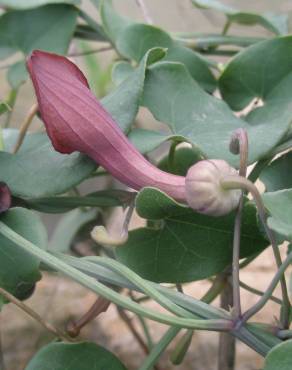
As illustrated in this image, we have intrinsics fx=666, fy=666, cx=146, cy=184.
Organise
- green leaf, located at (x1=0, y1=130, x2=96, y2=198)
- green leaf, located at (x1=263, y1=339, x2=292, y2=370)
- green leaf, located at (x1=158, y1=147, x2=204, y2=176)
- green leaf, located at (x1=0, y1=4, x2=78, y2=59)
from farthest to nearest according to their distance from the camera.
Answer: green leaf, located at (x1=0, y1=4, x2=78, y2=59)
green leaf, located at (x1=158, y1=147, x2=204, y2=176)
green leaf, located at (x1=0, y1=130, x2=96, y2=198)
green leaf, located at (x1=263, y1=339, x2=292, y2=370)

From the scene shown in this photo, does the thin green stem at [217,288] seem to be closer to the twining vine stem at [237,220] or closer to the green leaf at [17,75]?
the twining vine stem at [237,220]

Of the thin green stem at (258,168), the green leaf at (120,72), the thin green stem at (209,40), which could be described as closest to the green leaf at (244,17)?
the thin green stem at (209,40)

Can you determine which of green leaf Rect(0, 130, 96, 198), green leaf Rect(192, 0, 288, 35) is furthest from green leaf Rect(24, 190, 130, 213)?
green leaf Rect(192, 0, 288, 35)

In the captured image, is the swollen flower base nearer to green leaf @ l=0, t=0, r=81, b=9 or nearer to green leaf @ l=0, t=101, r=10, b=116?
green leaf @ l=0, t=101, r=10, b=116

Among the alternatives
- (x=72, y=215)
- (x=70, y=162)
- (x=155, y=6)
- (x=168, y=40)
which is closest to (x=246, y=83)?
(x=168, y=40)

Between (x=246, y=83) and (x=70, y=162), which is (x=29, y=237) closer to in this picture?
(x=70, y=162)
